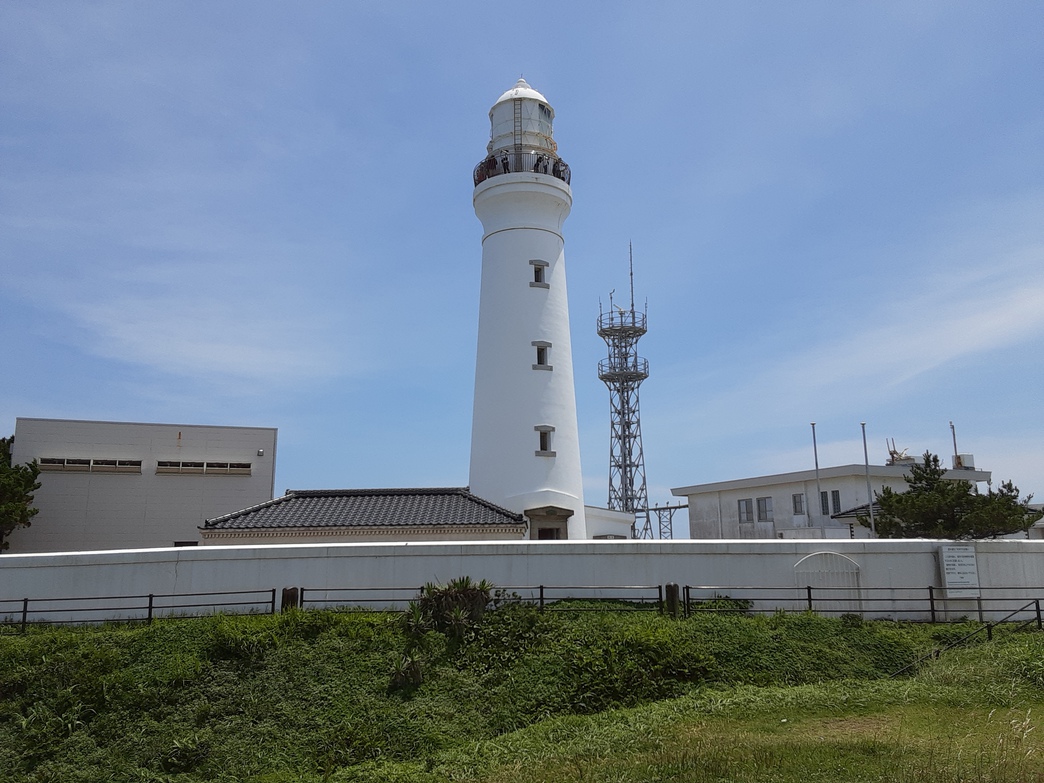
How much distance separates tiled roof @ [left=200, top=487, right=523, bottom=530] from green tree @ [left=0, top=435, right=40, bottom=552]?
8.81m

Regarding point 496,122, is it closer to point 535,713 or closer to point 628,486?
point 535,713

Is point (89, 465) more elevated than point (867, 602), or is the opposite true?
point (89, 465)

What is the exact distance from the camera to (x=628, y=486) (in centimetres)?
5372

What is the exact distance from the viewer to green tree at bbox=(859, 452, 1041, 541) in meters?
28.5

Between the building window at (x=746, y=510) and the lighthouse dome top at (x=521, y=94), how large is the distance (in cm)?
2218

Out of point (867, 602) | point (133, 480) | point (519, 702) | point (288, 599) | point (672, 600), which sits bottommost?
point (519, 702)

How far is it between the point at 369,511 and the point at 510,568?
7.51 m

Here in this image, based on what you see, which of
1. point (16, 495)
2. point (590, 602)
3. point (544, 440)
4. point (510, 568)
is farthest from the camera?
point (16, 495)

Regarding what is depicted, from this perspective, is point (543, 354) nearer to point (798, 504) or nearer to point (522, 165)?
point (522, 165)

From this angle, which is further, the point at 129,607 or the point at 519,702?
the point at 129,607

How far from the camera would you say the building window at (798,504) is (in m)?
39.8

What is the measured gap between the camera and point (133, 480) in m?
33.4

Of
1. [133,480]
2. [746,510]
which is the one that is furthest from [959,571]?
[133,480]

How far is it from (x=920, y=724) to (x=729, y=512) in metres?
31.8
